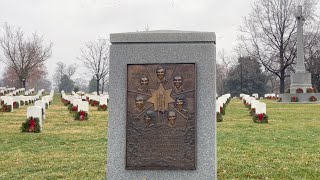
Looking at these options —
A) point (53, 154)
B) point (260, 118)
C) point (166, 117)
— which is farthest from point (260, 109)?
point (166, 117)

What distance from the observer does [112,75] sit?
5.56 meters

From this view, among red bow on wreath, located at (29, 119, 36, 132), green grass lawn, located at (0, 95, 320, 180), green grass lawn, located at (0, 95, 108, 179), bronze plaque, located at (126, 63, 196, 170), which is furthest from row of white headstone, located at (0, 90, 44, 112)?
bronze plaque, located at (126, 63, 196, 170)

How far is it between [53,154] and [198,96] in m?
4.56

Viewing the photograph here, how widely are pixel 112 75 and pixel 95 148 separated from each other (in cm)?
450

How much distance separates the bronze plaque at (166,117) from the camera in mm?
5367

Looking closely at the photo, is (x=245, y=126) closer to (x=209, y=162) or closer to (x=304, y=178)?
(x=304, y=178)

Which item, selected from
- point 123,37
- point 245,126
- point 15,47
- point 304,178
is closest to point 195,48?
point 123,37

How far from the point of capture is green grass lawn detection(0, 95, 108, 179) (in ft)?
22.6

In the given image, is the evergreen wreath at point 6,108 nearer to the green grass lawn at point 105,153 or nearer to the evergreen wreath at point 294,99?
the green grass lawn at point 105,153

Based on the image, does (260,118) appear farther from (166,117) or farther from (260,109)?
(166,117)

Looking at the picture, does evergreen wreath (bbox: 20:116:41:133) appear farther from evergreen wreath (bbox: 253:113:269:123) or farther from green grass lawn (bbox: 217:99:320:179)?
evergreen wreath (bbox: 253:113:269:123)

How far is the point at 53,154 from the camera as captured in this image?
A: 349 inches

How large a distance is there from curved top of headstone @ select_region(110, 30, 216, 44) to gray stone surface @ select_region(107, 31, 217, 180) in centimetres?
1

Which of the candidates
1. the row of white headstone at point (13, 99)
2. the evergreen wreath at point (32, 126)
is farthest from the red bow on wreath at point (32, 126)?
the row of white headstone at point (13, 99)
